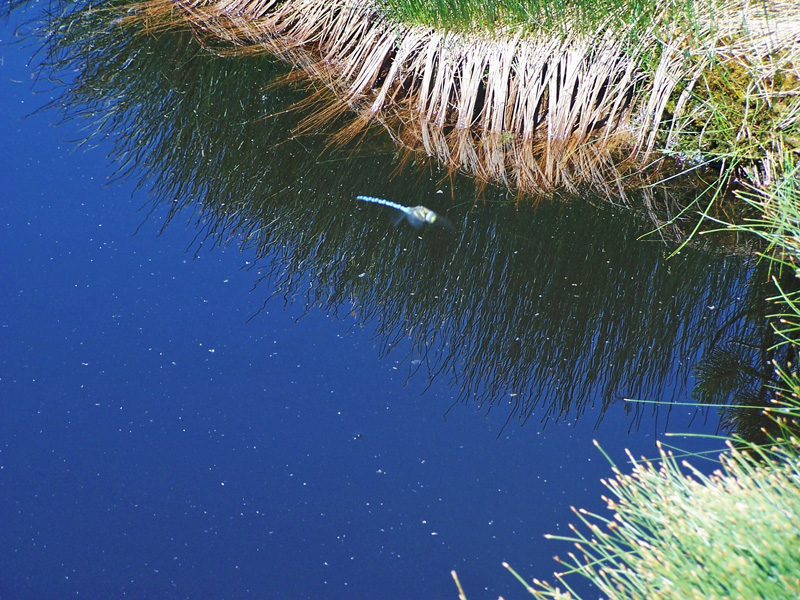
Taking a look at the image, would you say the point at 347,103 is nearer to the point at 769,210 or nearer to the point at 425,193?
the point at 425,193

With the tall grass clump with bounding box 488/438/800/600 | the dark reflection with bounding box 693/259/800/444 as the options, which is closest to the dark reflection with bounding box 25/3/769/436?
the dark reflection with bounding box 693/259/800/444

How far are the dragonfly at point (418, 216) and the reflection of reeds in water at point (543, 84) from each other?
0.30 m

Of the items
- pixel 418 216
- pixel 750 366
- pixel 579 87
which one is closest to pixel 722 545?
pixel 750 366

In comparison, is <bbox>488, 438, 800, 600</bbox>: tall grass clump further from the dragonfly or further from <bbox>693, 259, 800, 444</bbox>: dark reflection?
the dragonfly

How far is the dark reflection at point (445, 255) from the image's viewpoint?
2.24m

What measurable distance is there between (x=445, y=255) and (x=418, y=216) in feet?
0.69

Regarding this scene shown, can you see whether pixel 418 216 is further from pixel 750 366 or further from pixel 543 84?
pixel 750 366

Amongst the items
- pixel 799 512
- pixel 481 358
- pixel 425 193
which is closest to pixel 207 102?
pixel 425 193

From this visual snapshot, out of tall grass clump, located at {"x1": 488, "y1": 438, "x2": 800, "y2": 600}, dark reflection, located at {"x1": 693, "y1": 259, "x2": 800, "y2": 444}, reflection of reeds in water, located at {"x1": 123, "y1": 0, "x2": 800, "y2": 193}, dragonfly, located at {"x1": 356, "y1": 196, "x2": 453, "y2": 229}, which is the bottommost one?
tall grass clump, located at {"x1": 488, "y1": 438, "x2": 800, "y2": 600}

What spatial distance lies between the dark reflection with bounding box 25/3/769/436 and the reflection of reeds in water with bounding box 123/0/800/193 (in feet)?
0.74

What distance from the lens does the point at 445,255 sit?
2.55 metres

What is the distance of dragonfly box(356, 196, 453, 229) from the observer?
2.67 meters

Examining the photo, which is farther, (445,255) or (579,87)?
(579,87)

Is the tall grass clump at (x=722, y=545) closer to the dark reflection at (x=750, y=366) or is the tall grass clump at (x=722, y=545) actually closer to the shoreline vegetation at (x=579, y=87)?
the dark reflection at (x=750, y=366)
